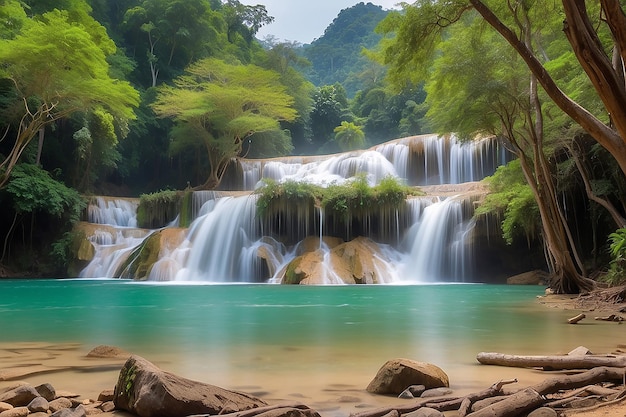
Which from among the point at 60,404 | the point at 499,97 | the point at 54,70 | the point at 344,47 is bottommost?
the point at 60,404

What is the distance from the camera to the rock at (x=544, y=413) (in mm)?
2670

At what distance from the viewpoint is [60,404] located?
3199 millimetres

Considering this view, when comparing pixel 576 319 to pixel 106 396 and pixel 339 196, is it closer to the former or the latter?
pixel 106 396

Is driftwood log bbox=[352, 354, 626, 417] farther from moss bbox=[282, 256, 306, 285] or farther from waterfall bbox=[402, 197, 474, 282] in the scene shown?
waterfall bbox=[402, 197, 474, 282]

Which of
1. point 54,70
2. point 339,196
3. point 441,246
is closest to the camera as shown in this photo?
point 54,70

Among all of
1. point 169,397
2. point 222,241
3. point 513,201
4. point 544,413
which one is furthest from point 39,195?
point 544,413

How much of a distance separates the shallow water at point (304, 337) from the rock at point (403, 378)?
0.14 meters

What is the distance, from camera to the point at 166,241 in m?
22.3

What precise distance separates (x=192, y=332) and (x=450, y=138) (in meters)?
23.2

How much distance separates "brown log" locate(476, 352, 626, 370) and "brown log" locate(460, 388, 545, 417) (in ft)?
3.70

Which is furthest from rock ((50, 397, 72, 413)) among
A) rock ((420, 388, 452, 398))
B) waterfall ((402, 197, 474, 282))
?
waterfall ((402, 197, 474, 282))

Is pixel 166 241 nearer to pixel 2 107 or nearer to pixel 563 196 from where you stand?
pixel 2 107

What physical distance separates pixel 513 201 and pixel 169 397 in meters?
15.0

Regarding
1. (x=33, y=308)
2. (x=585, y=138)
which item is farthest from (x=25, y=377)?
(x=585, y=138)
